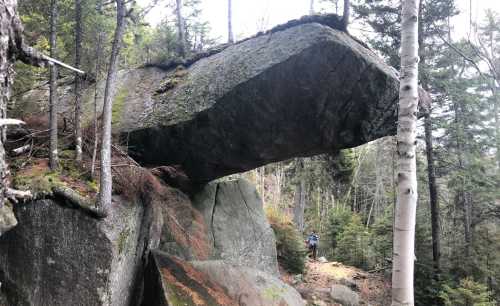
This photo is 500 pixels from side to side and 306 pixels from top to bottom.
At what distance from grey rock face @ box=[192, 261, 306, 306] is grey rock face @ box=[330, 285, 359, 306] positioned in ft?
11.4

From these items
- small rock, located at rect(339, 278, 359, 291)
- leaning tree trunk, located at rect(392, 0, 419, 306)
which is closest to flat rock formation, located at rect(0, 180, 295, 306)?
leaning tree trunk, located at rect(392, 0, 419, 306)

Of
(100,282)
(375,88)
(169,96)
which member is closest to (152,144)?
(169,96)

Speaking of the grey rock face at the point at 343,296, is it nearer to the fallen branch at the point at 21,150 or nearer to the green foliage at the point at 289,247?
the green foliage at the point at 289,247

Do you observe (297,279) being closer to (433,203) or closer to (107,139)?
(433,203)

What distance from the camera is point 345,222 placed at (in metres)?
20.0

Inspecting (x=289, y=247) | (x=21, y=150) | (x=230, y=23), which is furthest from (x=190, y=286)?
(x=230, y=23)

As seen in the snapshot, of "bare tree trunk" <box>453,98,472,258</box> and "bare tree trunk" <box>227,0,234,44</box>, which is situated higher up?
"bare tree trunk" <box>227,0,234,44</box>

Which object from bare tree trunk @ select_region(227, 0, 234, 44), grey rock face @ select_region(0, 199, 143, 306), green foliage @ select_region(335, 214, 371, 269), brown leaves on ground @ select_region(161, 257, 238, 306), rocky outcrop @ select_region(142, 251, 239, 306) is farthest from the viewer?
green foliage @ select_region(335, 214, 371, 269)

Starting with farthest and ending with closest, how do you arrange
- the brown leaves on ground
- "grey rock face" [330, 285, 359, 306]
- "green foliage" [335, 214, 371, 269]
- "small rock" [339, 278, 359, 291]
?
"green foliage" [335, 214, 371, 269]
"small rock" [339, 278, 359, 291]
"grey rock face" [330, 285, 359, 306]
the brown leaves on ground

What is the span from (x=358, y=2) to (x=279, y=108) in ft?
31.4

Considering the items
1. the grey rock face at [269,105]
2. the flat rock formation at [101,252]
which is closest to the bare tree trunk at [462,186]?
the grey rock face at [269,105]

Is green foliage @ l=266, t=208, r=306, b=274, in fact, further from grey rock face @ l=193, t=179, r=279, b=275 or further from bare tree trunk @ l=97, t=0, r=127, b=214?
bare tree trunk @ l=97, t=0, r=127, b=214

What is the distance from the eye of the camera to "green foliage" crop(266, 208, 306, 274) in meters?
13.2

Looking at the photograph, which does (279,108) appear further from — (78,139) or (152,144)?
(78,139)
